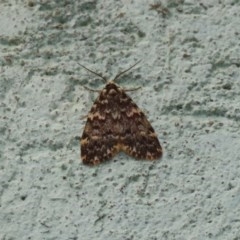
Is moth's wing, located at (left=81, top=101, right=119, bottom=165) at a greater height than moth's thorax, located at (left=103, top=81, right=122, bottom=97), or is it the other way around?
moth's thorax, located at (left=103, top=81, right=122, bottom=97)

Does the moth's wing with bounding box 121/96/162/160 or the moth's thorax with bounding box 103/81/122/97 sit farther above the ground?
the moth's thorax with bounding box 103/81/122/97

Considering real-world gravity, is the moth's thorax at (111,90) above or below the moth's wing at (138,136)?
above

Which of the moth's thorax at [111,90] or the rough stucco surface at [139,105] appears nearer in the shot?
the rough stucco surface at [139,105]

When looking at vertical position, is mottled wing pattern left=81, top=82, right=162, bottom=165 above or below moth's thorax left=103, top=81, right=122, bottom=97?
below

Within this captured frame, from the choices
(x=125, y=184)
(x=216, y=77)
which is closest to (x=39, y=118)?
(x=125, y=184)

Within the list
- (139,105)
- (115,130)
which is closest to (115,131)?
(115,130)

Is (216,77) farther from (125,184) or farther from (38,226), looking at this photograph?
(38,226)

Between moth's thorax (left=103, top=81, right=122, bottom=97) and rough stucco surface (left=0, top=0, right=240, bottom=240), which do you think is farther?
moth's thorax (left=103, top=81, right=122, bottom=97)
